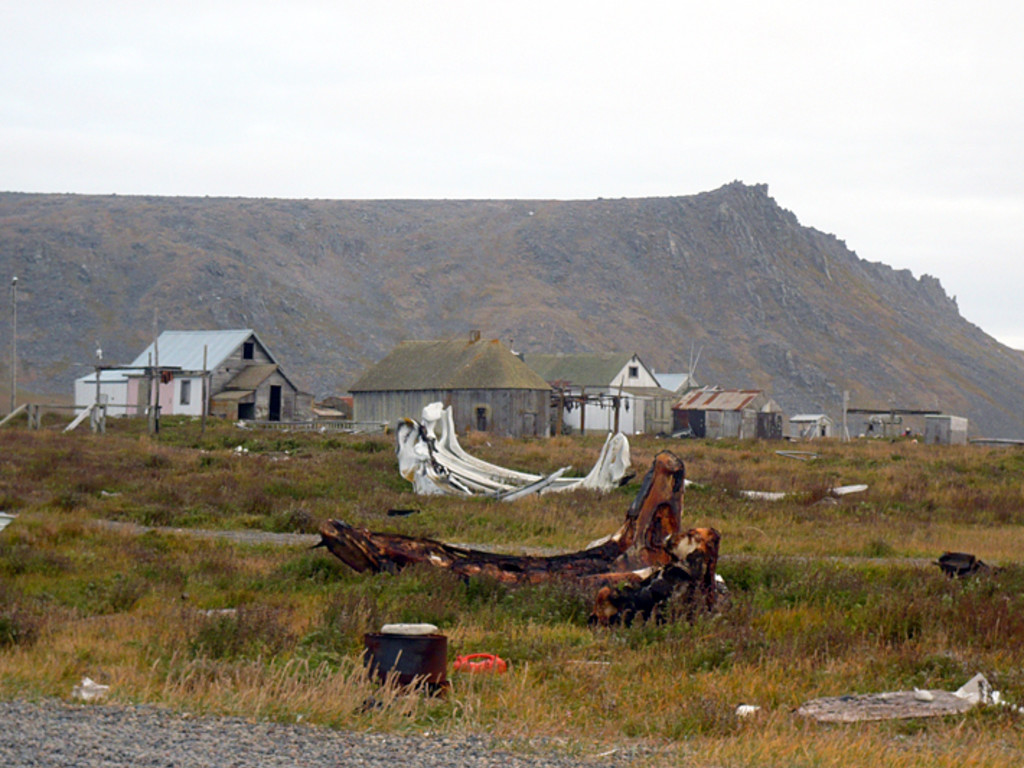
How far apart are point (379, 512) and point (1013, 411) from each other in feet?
444

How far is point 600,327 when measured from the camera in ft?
448

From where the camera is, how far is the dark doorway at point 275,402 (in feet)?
205

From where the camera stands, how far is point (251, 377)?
62.2 m

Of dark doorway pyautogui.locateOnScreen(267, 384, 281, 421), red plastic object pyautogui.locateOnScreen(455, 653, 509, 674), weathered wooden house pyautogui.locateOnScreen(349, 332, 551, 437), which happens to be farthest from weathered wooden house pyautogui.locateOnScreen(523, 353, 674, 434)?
red plastic object pyautogui.locateOnScreen(455, 653, 509, 674)

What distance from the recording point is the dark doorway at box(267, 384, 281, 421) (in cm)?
6261

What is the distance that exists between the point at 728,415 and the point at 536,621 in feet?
195

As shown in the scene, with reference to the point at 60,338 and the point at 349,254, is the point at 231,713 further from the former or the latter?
the point at 349,254

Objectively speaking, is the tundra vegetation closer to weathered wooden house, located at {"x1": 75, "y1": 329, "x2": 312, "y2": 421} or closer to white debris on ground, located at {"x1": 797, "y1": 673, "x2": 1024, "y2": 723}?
white debris on ground, located at {"x1": 797, "y1": 673, "x2": 1024, "y2": 723}

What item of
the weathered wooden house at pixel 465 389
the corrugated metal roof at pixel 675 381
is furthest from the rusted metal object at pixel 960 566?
the corrugated metal roof at pixel 675 381

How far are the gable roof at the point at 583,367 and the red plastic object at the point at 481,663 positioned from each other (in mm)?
67777

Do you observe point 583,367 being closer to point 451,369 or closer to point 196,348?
point 451,369

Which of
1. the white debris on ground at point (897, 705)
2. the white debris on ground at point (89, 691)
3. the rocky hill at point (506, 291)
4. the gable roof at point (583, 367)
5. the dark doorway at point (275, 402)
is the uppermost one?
the rocky hill at point (506, 291)

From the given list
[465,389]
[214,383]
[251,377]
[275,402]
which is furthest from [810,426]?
[214,383]

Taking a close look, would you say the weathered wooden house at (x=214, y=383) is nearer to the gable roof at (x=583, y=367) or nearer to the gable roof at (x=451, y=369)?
the gable roof at (x=451, y=369)
